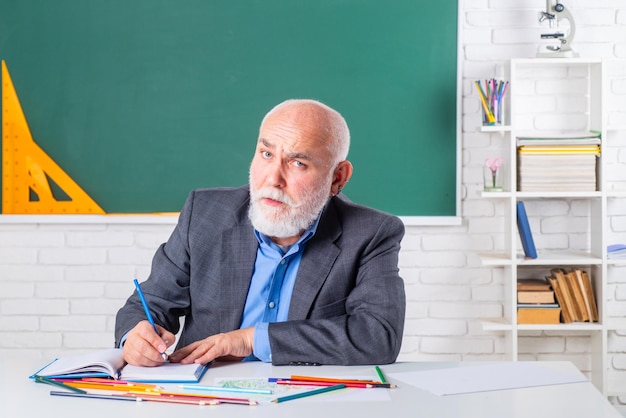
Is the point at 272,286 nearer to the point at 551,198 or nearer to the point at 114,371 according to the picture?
the point at 114,371

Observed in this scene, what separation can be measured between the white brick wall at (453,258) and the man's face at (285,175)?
152cm

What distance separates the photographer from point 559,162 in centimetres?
341

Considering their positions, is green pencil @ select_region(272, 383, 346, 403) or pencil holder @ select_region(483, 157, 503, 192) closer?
green pencil @ select_region(272, 383, 346, 403)

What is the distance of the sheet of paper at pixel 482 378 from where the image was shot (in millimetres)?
1649

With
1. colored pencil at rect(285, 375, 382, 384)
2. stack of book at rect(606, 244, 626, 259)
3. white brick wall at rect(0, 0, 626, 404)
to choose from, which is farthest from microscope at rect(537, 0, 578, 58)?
colored pencil at rect(285, 375, 382, 384)

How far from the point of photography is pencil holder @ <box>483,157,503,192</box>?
345 centimetres

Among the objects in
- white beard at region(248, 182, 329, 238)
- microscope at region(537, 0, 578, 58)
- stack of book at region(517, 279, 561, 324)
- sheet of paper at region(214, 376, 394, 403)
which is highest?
microscope at region(537, 0, 578, 58)

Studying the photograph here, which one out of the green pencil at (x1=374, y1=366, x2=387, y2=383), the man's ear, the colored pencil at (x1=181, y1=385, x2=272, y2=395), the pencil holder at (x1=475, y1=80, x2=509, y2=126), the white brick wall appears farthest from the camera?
the white brick wall

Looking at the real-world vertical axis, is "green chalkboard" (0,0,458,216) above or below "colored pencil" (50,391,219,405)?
above

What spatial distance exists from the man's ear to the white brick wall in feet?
4.38

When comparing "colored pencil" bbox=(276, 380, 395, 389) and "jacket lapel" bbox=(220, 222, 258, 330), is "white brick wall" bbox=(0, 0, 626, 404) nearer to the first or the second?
"jacket lapel" bbox=(220, 222, 258, 330)

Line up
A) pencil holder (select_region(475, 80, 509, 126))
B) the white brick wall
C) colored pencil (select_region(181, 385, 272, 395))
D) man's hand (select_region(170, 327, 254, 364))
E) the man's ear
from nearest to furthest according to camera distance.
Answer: colored pencil (select_region(181, 385, 272, 395)) → man's hand (select_region(170, 327, 254, 364)) → the man's ear → pencil holder (select_region(475, 80, 509, 126)) → the white brick wall

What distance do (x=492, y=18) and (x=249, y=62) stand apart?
3.63 feet

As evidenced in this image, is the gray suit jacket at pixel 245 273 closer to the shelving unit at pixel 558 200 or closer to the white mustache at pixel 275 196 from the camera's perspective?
the white mustache at pixel 275 196
